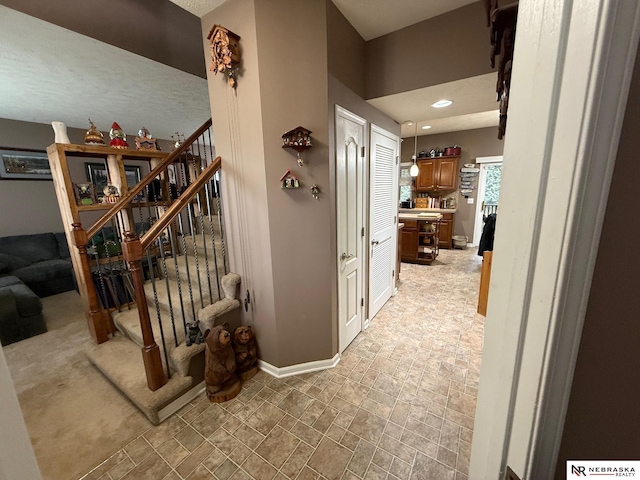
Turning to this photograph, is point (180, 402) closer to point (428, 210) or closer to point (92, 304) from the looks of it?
point (92, 304)

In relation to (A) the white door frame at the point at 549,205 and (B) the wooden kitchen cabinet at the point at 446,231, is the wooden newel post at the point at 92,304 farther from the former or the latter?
(B) the wooden kitchen cabinet at the point at 446,231

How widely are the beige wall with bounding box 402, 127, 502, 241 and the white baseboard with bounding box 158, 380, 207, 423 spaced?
5.93m

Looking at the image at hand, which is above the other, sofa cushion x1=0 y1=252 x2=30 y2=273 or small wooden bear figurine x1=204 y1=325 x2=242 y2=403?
sofa cushion x1=0 y1=252 x2=30 y2=273

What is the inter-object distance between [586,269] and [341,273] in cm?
172

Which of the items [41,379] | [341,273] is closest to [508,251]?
[341,273]

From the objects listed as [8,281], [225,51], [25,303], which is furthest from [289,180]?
[8,281]

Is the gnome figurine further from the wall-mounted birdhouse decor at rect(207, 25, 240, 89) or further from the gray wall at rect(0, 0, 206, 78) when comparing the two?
the wall-mounted birdhouse decor at rect(207, 25, 240, 89)

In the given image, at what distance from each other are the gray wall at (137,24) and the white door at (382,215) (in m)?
1.84

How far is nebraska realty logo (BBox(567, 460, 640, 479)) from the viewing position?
0.46m

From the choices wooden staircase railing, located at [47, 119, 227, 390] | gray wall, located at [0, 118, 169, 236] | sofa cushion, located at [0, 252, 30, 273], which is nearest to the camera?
wooden staircase railing, located at [47, 119, 227, 390]

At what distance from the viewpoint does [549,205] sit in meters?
0.39

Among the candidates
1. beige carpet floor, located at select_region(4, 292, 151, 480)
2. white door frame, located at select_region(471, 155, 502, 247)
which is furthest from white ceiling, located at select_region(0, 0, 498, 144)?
white door frame, located at select_region(471, 155, 502, 247)

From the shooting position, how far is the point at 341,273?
207 cm

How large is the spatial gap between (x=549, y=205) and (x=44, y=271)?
5.57m
